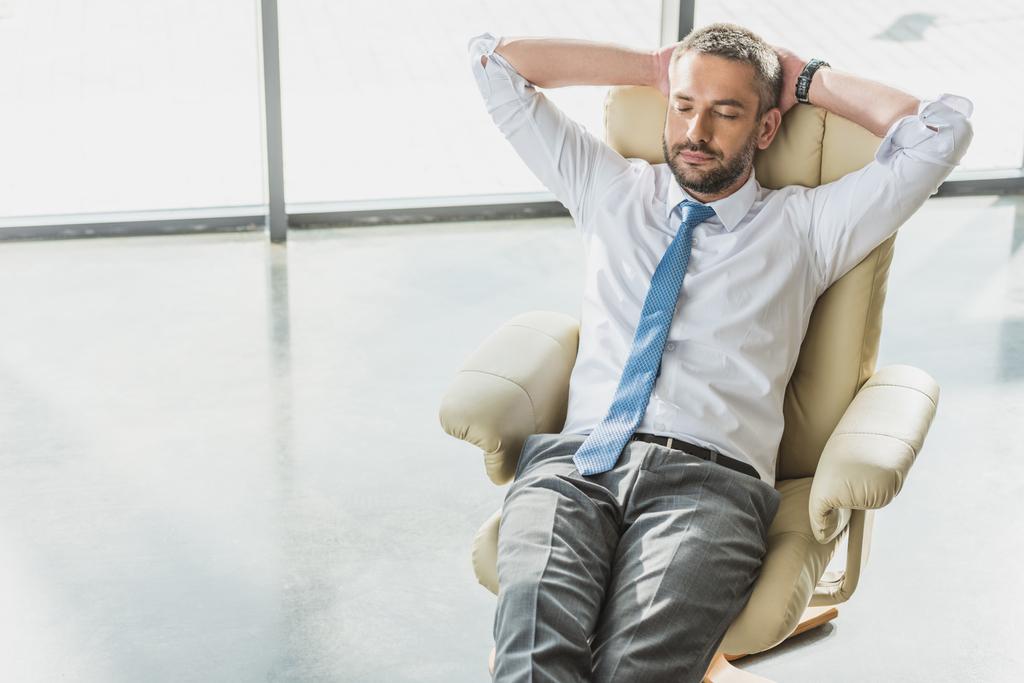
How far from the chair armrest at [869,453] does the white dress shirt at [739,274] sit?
0.56ft

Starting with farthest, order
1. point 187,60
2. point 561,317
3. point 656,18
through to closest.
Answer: point 656,18 < point 187,60 < point 561,317

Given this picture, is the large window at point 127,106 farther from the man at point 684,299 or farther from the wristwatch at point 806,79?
the wristwatch at point 806,79

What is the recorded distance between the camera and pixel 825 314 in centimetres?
244

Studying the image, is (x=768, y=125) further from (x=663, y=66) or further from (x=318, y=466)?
(x=318, y=466)

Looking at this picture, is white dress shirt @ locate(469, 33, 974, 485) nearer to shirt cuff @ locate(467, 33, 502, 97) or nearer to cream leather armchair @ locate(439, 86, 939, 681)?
cream leather armchair @ locate(439, 86, 939, 681)

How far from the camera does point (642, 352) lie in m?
2.33

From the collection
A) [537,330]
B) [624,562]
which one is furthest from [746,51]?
[624,562]

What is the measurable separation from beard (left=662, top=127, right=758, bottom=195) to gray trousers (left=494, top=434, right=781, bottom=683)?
1.66 feet

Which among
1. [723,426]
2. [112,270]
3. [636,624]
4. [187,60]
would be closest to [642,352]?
[723,426]

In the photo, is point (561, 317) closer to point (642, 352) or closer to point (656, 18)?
point (642, 352)

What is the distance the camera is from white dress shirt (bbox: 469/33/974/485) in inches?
89.9

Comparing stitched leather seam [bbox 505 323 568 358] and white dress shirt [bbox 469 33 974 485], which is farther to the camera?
stitched leather seam [bbox 505 323 568 358]

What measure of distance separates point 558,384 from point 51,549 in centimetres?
121

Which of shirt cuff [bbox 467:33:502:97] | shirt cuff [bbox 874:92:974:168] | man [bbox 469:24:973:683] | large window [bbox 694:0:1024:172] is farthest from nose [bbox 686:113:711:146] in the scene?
large window [bbox 694:0:1024:172]
